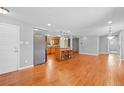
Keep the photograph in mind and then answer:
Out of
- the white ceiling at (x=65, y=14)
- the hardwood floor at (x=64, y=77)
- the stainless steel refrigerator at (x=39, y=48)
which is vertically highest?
the white ceiling at (x=65, y=14)

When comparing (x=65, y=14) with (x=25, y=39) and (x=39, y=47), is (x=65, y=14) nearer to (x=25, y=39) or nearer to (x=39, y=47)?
(x=25, y=39)

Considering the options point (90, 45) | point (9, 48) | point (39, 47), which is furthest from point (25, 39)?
point (90, 45)

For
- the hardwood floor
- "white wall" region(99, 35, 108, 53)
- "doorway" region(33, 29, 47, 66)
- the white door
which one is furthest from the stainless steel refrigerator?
"white wall" region(99, 35, 108, 53)

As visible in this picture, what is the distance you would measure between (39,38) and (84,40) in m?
8.10

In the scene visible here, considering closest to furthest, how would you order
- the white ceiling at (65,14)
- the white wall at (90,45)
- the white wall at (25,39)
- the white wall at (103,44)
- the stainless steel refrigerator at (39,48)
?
the white ceiling at (65,14) < the white wall at (25,39) < the stainless steel refrigerator at (39,48) < the white wall at (90,45) < the white wall at (103,44)

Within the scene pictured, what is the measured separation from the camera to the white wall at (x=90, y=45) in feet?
44.3

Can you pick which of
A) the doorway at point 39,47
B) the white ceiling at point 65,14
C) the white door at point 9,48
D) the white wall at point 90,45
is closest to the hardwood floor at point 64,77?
the white door at point 9,48

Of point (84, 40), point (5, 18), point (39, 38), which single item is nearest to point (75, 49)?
point (84, 40)

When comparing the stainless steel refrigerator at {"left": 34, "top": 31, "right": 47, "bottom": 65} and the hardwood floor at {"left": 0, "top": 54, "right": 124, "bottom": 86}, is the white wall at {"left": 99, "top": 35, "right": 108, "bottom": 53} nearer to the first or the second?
the stainless steel refrigerator at {"left": 34, "top": 31, "right": 47, "bottom": 65}

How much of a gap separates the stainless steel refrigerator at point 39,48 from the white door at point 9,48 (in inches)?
56.6

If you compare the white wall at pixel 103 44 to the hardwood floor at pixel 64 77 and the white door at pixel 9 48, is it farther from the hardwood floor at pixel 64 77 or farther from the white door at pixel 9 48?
the white door at pixel 9 48

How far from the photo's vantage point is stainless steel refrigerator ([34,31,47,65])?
6.94m

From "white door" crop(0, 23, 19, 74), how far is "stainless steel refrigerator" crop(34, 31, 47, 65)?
1438 millimetres
